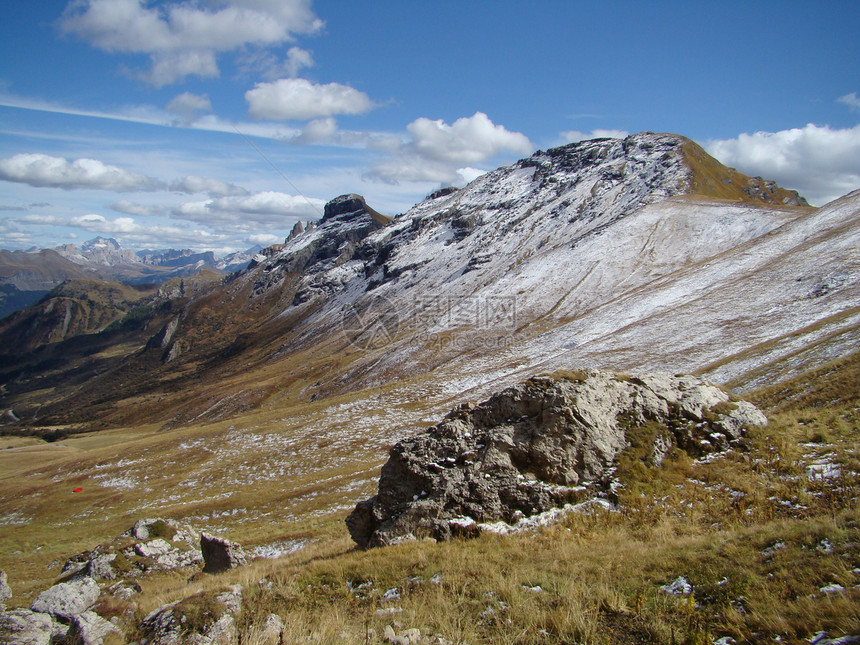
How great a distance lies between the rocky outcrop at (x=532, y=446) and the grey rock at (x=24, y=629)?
27.4 feet

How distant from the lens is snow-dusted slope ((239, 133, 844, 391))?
52844 millimetres

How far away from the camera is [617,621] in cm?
759

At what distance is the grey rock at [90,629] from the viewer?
9.77 metres

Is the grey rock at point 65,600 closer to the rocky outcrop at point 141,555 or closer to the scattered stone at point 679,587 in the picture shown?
the rocky outcrop at point 141,555

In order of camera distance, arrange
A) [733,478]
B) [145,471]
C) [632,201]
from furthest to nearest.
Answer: [632,201] → [145,471] → [733,478]

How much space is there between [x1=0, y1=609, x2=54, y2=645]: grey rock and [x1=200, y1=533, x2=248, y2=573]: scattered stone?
10392 mm

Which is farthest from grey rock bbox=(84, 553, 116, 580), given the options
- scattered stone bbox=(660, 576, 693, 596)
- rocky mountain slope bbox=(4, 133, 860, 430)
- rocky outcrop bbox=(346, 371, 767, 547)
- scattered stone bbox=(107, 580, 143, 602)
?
rocky mountain slope bbox=(4, 133, 860, 430)

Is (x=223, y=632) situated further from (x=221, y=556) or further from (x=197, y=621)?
(x=221, y=556)

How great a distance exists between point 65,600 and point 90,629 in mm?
5068

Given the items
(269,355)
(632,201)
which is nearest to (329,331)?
(269,355)

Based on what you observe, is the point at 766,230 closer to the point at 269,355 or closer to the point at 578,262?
the point at 578,262

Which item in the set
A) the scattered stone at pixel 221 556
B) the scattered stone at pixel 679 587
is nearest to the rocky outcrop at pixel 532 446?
the scattered stone at pixel 679 587

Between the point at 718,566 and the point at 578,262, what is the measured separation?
102 m

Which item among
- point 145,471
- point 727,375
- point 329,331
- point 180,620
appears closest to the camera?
point 180,620
